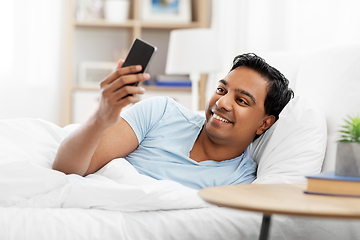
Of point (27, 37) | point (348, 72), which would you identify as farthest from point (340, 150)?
point (27, 37)

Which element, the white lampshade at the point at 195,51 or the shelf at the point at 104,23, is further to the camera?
the shelf at the point at 104,23

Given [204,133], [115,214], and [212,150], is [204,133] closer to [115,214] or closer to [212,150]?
[212,150]

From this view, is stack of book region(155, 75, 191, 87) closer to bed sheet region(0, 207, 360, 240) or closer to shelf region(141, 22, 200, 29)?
shelf region(141, 22, 200, 29)

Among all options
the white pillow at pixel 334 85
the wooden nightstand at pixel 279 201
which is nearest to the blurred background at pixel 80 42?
the white pillow at pixel 334 85

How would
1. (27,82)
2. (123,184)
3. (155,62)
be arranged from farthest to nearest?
(155,62), (27,82), (123,184)

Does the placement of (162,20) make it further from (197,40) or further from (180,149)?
(180,149)

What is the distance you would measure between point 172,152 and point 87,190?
385mm

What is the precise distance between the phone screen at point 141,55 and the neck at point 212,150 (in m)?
0.52

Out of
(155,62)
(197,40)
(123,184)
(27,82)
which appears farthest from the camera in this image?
(155,62)

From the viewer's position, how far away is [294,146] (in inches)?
57.0

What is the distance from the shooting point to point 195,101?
328cm

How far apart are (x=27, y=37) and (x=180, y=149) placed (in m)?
2.61

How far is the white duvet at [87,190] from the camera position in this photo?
1181mm

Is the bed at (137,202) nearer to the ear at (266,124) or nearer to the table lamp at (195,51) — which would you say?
the ear at (266,124)
